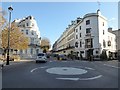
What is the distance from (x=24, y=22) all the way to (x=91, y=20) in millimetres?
27180

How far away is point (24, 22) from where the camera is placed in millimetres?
68500

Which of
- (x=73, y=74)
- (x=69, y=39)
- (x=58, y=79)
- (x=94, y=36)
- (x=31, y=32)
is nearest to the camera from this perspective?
(x=58, y=79)

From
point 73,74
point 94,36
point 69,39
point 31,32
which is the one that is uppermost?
point 31,32

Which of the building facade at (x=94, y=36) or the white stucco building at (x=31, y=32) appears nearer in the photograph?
the building facade at (x=94, y=36)

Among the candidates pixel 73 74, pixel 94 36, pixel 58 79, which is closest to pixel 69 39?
pixel 94 36

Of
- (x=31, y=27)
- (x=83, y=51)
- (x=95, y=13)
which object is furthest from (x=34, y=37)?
(x=95, y=13)

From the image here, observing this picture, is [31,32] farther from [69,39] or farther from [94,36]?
[94,36]

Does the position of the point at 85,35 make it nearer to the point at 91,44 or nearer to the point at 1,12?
the point at 91,44

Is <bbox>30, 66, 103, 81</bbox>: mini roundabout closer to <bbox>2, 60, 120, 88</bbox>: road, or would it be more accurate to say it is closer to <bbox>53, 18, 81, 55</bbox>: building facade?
<bbox>2, 60, 120, 88</bbox>: road

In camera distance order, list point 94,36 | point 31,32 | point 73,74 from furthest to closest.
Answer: point 31,32, point 94,36, point 73,74

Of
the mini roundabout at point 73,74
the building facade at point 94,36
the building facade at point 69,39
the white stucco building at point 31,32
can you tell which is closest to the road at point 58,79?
the mini roundabout at point 73,74

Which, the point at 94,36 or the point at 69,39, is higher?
the point at 69,39

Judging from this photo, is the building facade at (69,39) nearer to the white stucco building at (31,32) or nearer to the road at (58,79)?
the white stucco building at (31,32)

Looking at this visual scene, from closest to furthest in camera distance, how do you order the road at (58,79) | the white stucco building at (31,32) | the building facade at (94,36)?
the road at (58,79) < the building facade at (94,36) < the white stucco building at (31,32)
